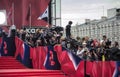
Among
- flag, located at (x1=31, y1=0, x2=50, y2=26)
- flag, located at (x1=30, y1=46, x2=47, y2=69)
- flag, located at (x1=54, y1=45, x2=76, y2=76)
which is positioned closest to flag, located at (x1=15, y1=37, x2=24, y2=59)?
flag, located at (x1=30, y1=46, x2=47, y2=69)

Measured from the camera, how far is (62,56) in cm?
1645

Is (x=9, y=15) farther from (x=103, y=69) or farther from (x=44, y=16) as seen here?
(x=103, y=69)

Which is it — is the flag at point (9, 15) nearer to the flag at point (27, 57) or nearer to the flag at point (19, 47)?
the flag at point (19, 47)

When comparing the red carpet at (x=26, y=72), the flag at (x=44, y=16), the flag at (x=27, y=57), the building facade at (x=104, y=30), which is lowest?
the red carpet at (x=26, y=72)

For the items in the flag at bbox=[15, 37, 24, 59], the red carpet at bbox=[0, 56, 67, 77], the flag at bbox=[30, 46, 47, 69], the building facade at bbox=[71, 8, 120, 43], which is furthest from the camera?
the flag at bbox=[15, 37, 24, 59]

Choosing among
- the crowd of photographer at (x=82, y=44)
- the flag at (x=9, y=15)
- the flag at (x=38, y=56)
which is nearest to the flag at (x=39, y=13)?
the flag at (x=9, y=15)

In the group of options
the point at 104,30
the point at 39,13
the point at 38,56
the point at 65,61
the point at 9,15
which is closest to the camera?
the point at 65,61

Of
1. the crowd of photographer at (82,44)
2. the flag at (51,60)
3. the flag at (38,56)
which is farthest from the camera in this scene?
the flag at (38,56)

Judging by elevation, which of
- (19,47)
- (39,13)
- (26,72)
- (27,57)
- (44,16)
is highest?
(39,13)

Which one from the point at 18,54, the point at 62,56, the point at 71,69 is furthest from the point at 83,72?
the point at 18,54

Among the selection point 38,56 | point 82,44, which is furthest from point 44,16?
point 82,44

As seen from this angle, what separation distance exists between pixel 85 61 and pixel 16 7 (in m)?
15.7

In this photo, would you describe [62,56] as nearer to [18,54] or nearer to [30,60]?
[30,60]

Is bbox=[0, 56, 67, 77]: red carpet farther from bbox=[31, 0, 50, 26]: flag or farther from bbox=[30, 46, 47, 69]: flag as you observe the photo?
bbox=[31, 0, 50, 26]: flag
